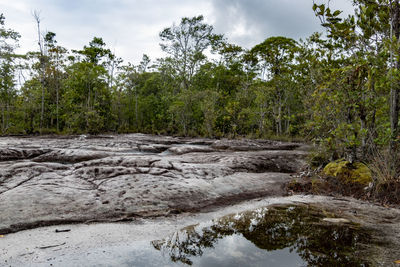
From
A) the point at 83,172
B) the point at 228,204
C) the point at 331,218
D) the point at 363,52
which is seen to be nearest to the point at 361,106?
the point at 363,52

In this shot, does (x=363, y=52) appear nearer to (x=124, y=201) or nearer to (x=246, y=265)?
(x=246, y=265)

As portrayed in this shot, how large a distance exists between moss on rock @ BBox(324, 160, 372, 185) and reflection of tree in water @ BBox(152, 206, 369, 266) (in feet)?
6.88

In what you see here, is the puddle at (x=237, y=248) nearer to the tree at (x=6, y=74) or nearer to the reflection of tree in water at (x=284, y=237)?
the reflection of tree in water at (x=284, y=237)

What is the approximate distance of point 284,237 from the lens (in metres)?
2.60

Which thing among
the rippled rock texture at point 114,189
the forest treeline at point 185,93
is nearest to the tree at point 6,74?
the forest treeline at point 185,93

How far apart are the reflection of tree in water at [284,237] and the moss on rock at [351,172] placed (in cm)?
210

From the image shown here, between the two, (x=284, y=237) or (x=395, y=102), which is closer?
(x=284, y=237)

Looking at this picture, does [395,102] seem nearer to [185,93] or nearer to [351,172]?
[351,172]

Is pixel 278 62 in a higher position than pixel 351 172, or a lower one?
higher

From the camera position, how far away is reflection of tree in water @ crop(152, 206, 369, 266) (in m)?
2.16

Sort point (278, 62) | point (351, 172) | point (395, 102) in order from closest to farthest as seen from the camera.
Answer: point (395, 102) → point (351, 172) → point (278, 62)

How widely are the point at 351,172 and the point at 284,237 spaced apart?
343 cm

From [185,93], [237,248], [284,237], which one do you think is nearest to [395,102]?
[284,237]

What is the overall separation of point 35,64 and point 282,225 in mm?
31126
